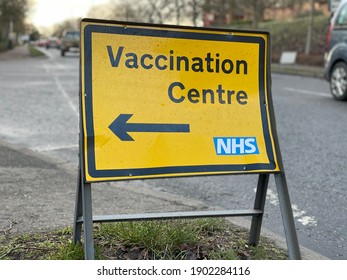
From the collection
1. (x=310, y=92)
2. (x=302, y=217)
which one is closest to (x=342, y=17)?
(x=310, y=92)

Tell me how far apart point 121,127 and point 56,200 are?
1.74 meters

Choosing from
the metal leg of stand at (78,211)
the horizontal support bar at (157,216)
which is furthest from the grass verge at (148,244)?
the horizontal support bar at (157,216)

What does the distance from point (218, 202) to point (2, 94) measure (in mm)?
8862

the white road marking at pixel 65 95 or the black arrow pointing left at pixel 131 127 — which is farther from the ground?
the black arrow pointing left at pixel 131 127

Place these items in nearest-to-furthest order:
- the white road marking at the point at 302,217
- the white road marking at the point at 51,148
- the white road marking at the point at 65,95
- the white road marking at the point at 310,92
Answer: the white road marking at the point at 302,217, the white road marking at the point at 51,148, the white road marking at the point at 65,95, the white road marking at the point at 310,92

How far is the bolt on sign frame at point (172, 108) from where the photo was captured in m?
2.91

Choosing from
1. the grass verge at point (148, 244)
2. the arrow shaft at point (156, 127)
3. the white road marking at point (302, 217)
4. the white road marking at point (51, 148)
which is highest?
the arrow shaft at point (156, 127)

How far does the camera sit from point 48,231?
368cm

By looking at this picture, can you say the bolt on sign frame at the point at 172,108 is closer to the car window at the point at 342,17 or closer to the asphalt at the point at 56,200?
the asphalt at the point at 56,200

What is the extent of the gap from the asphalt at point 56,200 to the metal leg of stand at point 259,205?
9.7 inches

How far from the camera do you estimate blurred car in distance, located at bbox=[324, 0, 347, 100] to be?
11195mm

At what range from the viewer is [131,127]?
117 inches

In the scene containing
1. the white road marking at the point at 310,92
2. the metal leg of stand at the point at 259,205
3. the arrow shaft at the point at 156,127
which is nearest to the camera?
the arrow shaft at the point at 156,127

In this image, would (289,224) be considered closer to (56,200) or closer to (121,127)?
(121,127)
